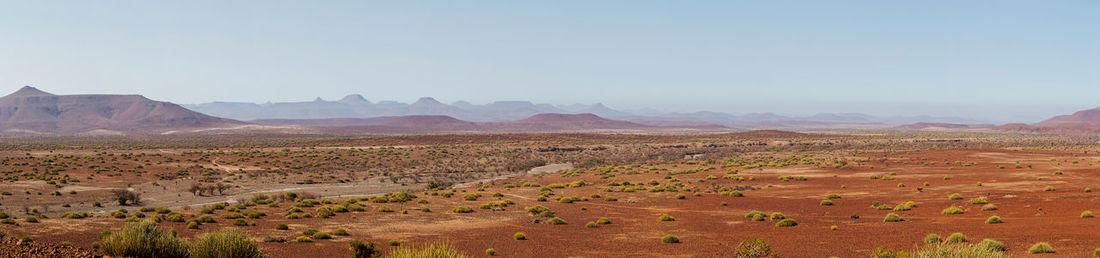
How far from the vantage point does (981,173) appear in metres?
42.0

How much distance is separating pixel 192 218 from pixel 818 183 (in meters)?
34.4

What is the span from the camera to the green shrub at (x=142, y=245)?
37.9ft

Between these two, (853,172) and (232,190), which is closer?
(232,190)

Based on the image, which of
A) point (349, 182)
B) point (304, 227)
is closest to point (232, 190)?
point (349, 182)

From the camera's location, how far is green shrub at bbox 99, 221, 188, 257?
11.6 metres

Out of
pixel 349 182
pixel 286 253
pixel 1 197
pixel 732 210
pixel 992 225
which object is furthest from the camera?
pixel 349 182

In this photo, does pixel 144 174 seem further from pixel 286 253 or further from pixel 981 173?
pixel 981 173

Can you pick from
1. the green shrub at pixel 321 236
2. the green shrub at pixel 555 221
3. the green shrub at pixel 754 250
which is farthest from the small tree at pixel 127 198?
the green shrub at pixel 754 250

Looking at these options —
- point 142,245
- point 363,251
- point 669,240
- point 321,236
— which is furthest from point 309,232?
point 669,240

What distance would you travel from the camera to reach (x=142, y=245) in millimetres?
11562

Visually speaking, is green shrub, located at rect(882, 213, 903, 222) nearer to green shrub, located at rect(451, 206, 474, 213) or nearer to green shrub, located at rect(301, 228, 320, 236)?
green shrub, located at rect(451, 206, 474, 213)

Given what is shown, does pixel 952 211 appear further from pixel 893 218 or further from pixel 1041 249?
pixel 1041 249

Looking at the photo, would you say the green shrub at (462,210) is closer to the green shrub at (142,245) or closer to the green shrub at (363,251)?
the green shrub at (363,251)

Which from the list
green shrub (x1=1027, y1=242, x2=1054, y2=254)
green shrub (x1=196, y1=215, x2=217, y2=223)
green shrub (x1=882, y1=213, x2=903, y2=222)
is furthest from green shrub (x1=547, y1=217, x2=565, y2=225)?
green shrub (x1=1027, y1=242, x2=1054, y2=254)
